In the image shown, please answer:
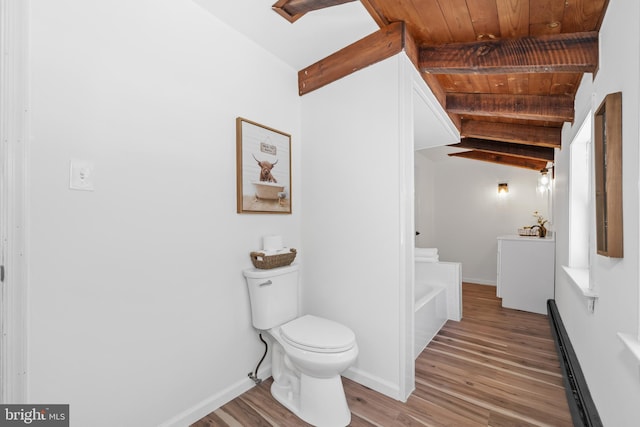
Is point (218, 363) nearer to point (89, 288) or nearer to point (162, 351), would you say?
point (162, 351)

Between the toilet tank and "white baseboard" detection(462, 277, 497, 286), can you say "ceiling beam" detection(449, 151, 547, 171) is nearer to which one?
"white baseboard" detection(462, 277, 497, 286)

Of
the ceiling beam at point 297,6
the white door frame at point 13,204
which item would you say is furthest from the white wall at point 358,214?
the white door frame at point 13,204

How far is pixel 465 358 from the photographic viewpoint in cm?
231

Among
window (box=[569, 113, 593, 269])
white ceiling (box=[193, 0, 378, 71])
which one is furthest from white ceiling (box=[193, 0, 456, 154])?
window (box=[569, 113, 593, 269])

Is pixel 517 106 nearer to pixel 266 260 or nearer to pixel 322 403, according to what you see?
pixel 266 260

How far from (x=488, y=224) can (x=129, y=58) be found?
5.31 m

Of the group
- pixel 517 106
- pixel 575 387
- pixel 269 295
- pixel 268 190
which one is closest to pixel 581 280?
pixel 575 387

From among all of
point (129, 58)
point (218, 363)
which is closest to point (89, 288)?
point (218, 363)

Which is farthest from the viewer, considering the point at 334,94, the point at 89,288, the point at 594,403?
the point at 334,94

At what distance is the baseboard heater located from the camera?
1388 millimetres

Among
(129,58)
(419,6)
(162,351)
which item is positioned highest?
(419,6)

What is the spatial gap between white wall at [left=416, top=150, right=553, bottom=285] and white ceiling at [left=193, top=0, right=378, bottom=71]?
3349 millimetres

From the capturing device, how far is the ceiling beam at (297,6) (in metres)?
1.56

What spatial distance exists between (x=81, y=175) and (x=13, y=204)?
0.24 m
